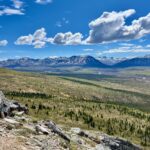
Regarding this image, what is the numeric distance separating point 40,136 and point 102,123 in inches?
5614

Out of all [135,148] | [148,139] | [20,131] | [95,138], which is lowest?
[148,139]

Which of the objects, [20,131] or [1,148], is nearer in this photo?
[1,148]

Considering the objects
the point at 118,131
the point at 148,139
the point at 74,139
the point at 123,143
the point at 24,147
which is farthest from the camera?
the point at 118,131

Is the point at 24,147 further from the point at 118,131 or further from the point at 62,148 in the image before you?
the point at 118,131

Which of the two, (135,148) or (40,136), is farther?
(135,148)

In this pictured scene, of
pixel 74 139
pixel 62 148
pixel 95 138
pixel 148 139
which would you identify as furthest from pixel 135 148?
pixel 148 139

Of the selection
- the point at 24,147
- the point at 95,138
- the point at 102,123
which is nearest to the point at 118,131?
the point at 102,123

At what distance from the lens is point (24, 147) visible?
42.9 metres

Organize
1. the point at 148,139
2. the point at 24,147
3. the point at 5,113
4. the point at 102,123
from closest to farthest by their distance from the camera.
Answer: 1. the point at 24,147
2. the point at 5,113
3. the point at 148,139
4. the point at 102,123

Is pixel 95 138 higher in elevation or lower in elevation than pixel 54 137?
lower

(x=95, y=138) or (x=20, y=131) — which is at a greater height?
(x=20, y=131)

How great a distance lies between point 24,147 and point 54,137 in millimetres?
10959

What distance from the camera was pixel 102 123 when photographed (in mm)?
190125

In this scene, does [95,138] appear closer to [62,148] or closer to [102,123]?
[62,148]
